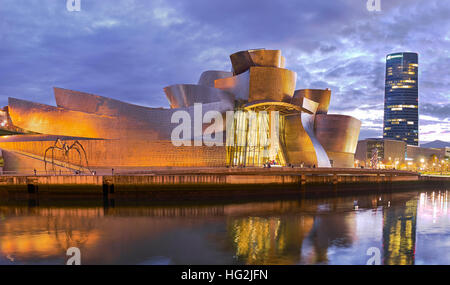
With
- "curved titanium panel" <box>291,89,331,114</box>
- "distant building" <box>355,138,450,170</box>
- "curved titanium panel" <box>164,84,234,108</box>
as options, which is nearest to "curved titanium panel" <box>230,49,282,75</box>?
"curved titanium panel" <box>164,84,234,108</box>

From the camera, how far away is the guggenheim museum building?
2662cm

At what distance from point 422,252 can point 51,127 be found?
87.5 feet

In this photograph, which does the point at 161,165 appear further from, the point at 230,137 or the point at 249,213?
the point at 249,213

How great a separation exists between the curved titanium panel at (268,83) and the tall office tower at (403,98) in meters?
123

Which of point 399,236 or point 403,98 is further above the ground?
point 403,98

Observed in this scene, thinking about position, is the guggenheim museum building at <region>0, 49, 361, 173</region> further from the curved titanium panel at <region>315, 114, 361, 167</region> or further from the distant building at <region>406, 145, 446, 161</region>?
the distant building at <region>406, 145, 446, 161</region>

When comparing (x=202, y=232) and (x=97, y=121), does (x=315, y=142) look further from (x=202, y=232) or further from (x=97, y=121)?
(x=202, y=232)

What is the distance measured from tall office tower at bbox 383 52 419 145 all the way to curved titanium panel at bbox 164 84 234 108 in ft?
421

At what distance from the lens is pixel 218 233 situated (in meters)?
14.2

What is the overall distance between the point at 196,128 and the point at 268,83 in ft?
31.9

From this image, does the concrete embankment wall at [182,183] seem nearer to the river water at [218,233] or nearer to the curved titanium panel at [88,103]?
the river water at [218,233]

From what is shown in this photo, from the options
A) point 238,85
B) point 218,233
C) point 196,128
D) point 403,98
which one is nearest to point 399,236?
point 218,233

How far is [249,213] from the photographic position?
18688 millimetres
